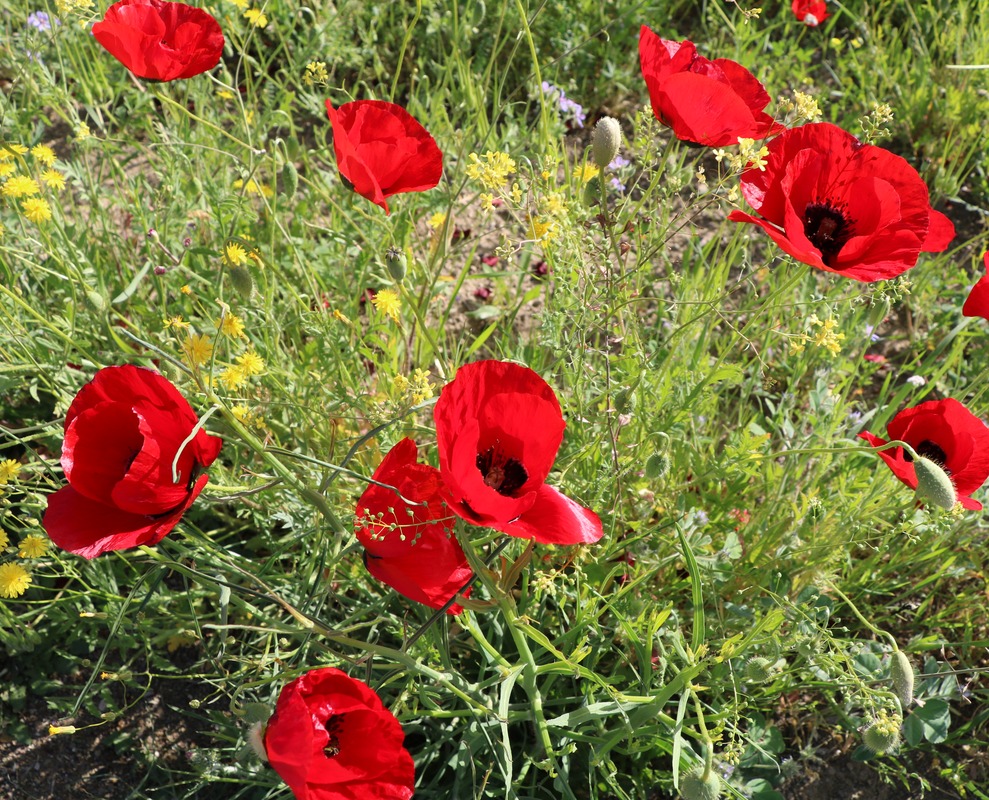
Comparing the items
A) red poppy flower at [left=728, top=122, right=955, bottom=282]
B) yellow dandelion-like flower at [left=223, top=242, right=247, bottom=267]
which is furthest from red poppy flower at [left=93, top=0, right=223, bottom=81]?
red poppy flower at [left=728, top=122, right=955, bottom=282]

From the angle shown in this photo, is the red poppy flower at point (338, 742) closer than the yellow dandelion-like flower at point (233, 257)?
Yes

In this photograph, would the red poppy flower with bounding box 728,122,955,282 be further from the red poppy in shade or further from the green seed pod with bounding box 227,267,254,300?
the green seed pod with bounding box 227,267,254,300

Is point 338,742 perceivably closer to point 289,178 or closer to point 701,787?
point 701,787

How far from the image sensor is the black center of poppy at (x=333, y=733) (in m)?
1.27

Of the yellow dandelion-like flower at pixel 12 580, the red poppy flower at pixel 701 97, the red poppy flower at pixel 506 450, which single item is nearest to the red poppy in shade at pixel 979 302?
the red poppy flower at pixel 701 97

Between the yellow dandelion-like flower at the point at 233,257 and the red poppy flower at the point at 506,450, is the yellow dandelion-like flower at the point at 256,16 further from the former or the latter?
the red poppy flower at the point at 506,450

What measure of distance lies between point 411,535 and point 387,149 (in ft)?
2.19

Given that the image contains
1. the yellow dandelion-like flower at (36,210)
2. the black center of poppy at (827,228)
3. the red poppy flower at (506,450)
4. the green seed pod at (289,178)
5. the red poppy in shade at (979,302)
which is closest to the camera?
the red poppy flower at (506,450)

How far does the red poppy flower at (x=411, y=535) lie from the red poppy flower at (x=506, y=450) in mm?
94

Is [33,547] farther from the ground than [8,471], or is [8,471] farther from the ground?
[8,471]

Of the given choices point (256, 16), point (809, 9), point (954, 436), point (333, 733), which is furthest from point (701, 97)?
point (809, 9)

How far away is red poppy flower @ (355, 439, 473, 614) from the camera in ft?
4.11

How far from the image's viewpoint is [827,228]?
1.49 m

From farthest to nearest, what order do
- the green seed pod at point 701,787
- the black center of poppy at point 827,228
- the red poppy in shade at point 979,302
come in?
the red poppy in shade at point 979,302, the black center of poppy at point 827,228, the green seed pod at point 701,787
